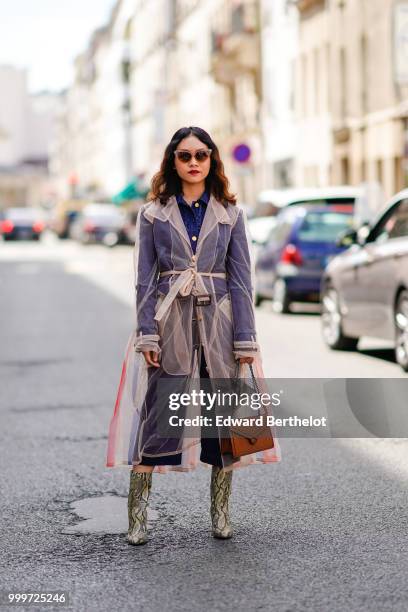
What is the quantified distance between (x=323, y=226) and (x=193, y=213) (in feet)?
46.8

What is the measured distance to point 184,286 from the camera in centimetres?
621

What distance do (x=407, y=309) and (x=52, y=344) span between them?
5.31 meters

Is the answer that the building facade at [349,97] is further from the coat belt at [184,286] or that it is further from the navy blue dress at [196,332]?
the coat belt at [184,286]

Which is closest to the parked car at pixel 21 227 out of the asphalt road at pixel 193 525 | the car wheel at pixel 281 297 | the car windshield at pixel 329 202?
the car windshield at pixel 329 202

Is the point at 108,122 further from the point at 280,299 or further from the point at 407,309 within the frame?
the point at 407,309

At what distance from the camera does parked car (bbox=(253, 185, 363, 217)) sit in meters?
22.3

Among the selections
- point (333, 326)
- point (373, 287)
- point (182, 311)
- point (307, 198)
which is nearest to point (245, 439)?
point (182, 311)

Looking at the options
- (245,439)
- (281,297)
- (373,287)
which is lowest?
(281,297)

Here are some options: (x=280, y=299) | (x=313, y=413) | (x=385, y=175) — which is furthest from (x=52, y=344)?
(x=385, y=175)

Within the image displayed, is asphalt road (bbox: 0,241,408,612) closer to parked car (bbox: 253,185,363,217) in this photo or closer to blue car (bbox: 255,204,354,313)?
blue car (bbox: 255,204,354,313)

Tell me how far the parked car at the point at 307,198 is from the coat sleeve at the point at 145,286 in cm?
1573

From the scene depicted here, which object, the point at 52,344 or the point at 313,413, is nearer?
the point at 313,413

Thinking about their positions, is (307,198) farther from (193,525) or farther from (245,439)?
(245,439)

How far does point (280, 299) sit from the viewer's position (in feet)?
68.4
